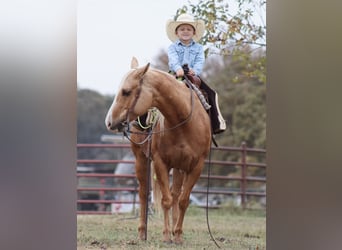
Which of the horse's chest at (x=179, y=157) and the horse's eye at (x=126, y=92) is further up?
the horse's eye at (x=126, y=92)

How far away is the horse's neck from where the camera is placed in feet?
18.9

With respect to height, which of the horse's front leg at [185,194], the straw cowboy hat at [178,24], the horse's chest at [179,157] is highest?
the straw cowboy hat at [178,24]

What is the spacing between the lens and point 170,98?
584 centimetres

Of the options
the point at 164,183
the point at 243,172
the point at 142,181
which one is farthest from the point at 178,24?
the point at 243,172

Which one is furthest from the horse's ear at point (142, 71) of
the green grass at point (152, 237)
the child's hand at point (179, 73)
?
the green grass at point (152, 237)

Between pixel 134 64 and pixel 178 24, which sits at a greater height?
pixel 178 24

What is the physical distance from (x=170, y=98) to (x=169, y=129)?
239 millimetres

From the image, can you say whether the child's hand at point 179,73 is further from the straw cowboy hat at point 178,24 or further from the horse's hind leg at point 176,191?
the horse's hind leg at point 176,191

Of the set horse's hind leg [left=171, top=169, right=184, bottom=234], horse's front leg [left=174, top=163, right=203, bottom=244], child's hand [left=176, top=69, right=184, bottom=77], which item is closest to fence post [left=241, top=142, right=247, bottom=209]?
horse's hind leg [left=171, top=169, right=184, bottom=234]

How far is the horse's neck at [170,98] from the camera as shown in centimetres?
577

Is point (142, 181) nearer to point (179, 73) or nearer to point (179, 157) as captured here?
point (179, 157)
